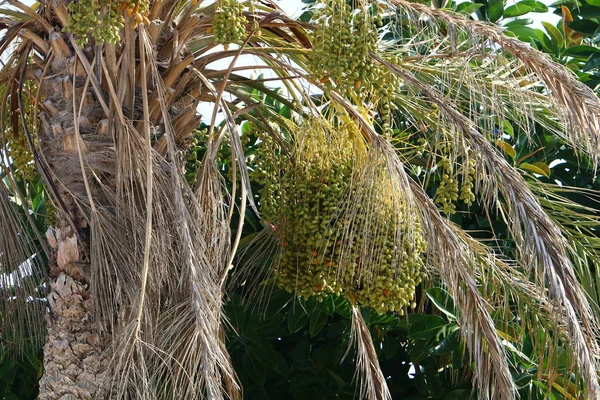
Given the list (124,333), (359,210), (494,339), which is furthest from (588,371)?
(124,333)

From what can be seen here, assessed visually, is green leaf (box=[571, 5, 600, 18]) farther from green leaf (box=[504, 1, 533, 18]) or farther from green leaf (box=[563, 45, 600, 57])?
green leaf (box=[504, 1, 533, 18])

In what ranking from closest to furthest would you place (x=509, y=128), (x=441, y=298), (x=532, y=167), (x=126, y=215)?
(x=126, y=215)
(x=441, y=298)
(x=509, y=128)
(x=532, y=167)

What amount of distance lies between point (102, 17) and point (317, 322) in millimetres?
2435

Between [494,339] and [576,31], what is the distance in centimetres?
287

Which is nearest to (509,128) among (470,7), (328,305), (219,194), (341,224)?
(470,7)

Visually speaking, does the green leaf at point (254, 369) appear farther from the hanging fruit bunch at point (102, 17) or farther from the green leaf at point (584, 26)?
the green leaf at point (584, 26)

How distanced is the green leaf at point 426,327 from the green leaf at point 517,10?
1.95 m

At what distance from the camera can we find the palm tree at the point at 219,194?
10.5ft

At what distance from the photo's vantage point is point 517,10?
5.46 m

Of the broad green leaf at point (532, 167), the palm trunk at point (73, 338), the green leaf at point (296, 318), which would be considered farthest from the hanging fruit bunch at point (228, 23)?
the broad green leaf at point (532, 167)

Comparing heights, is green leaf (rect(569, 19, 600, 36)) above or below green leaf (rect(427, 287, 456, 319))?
above

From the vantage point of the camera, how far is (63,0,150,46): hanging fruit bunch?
302cm

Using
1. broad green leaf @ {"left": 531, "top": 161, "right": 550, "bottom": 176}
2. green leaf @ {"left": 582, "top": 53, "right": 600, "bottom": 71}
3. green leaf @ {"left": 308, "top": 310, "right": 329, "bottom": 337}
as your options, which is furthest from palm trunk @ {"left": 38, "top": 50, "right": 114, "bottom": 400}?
green leaf @ {"left": 582, "top": 53, "right": 600, "bottom": 71}

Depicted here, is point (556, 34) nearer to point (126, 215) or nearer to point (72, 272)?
point (126, 215)
